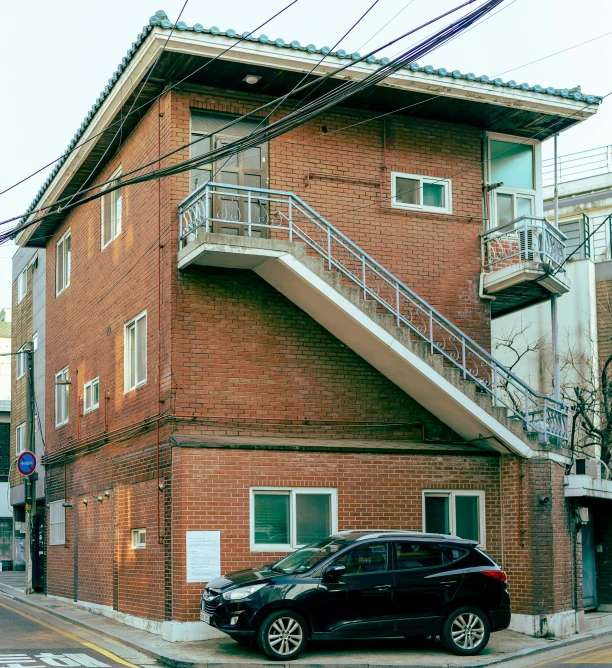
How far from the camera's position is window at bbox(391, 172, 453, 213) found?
18156 mm

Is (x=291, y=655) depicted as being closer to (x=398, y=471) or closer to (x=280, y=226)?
(x=398, y=471)

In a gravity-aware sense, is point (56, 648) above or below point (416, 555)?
below

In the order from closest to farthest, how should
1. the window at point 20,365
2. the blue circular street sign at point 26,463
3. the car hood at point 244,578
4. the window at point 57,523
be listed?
the car hood at point 244,578, the window at point 57,523, the blue circular street sign at point 26,463, the window at point 20,365

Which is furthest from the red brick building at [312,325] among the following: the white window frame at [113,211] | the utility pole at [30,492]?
the utility pole at [30,492]

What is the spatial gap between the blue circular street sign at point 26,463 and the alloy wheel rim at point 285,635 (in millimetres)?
12704

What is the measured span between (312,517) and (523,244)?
631 cm

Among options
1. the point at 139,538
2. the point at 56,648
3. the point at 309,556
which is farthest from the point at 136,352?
the point at 309,556

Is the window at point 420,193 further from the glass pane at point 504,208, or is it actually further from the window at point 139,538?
the window at point 139,538

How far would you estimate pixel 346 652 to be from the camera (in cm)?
1377

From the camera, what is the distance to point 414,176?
718 inches

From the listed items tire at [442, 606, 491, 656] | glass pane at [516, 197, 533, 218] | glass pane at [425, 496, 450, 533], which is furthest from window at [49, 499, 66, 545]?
glass pane at [516, 197, 533, 218]

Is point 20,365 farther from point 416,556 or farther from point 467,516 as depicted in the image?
point 416,556

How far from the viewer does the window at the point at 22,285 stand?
3331cm

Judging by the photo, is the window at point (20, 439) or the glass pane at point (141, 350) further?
the window at point (20, 439)
